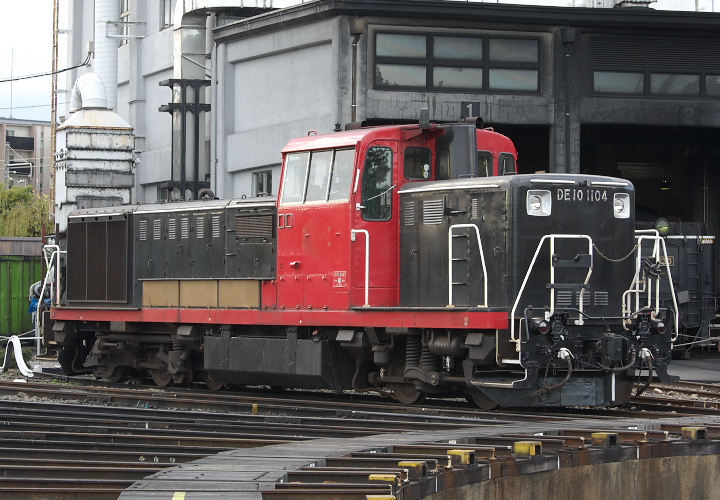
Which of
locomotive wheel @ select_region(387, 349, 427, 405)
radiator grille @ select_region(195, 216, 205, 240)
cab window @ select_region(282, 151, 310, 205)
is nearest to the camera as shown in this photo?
locomotive wheel @ select_region(387, 349, 427, 405)

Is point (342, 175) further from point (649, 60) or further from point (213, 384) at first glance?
point (649, 60)

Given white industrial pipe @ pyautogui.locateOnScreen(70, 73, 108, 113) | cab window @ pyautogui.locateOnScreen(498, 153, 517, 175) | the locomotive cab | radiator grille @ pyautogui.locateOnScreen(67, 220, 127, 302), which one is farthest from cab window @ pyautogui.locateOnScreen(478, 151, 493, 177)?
white industrial pipe @ pyautogui.locateOnScreen(70, 73, 108, 113)

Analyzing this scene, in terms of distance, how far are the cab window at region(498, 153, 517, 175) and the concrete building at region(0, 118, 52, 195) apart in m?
79.2

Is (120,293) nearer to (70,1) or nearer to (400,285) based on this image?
(400,285)

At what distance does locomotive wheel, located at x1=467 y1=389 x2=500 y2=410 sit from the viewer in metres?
12.1

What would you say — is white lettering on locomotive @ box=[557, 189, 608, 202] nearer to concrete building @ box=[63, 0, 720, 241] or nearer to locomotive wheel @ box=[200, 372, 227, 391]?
locomotive wheel @ box=[200, 372, 227, 391]

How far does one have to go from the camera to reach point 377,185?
12.7 meters

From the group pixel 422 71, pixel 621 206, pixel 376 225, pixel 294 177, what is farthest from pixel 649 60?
pixel 376 225

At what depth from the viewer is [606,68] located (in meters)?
23.5

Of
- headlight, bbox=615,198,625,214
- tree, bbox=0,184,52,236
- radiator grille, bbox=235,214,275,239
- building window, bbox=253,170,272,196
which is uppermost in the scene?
tree, bbox=0,184,52,236

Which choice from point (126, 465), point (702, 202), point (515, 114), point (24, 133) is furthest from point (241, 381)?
point (24, 133)

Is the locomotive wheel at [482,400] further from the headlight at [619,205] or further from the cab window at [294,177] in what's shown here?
the cab window at [294,177]

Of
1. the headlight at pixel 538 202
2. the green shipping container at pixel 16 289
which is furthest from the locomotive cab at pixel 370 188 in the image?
the green shipping container at pixel 16 289

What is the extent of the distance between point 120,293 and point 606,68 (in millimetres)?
12284
